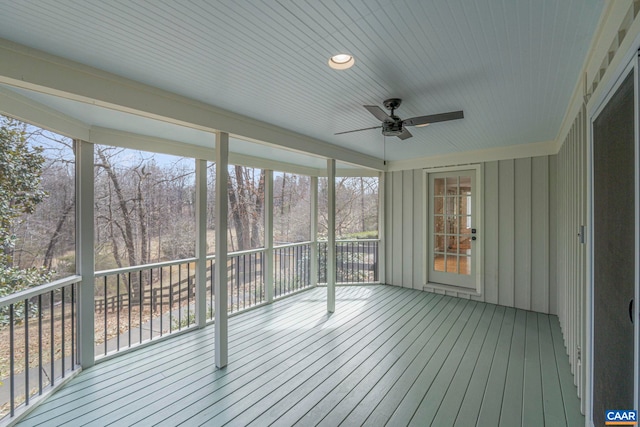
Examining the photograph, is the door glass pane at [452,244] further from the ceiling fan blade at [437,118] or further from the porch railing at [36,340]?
the porch railing at [36,340]

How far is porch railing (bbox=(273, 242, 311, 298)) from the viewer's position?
16.0 ft

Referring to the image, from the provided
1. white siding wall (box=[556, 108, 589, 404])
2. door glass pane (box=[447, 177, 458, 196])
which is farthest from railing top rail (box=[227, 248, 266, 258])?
white siding wall (box=[556, 108, 589, 404])

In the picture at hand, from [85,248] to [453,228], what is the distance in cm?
519

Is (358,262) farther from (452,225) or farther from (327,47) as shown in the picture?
(327,47)

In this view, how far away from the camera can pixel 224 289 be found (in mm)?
2881

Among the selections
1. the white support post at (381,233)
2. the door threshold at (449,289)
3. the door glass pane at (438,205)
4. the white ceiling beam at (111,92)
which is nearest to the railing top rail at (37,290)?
the white ceiling beam at (111,92)

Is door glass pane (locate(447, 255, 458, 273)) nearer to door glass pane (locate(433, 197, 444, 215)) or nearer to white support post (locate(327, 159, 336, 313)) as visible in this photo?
door glass pane (locate(433, 197, 444, 215))

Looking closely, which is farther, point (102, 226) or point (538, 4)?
point (102, 226)

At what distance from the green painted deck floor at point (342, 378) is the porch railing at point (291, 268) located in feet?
3.49

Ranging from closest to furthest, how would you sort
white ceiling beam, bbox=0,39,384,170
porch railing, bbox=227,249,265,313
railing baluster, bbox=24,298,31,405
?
1. white ceiling beam, bbox=0,39,384,170
2. railing baluster, bbox=24,298,31,405
3. porch railing, bbox=227,249,265,313

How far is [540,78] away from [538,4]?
3.22 ft

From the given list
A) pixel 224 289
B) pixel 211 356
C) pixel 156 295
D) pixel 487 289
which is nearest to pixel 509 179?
pixel 487 289

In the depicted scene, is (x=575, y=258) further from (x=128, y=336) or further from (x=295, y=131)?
(x=128, y=336)

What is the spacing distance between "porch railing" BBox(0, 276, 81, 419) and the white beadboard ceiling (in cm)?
166
